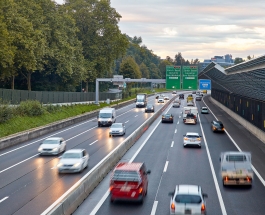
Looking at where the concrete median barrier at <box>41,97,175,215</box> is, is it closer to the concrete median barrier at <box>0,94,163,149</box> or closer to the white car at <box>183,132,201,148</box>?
the white car at <box>183,132,201,148</box>

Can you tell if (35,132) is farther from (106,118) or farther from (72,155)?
(72,155)

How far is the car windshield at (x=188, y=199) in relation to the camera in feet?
58.3

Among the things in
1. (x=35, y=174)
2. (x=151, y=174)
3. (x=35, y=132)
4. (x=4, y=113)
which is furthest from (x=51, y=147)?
(x=4, y=113)

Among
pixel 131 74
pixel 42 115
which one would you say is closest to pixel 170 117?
pixel 42 115

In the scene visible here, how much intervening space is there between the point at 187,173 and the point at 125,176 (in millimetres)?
9351

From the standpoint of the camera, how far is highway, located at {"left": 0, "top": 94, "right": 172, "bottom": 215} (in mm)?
21438

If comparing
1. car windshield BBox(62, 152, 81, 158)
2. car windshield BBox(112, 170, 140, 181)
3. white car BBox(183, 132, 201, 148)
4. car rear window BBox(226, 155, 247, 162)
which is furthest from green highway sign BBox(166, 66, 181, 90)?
car windshield BBox(112, 170, 140, 181)

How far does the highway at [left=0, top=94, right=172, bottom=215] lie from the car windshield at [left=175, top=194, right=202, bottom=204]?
6175mm

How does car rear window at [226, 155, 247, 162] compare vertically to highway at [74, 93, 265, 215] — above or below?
above

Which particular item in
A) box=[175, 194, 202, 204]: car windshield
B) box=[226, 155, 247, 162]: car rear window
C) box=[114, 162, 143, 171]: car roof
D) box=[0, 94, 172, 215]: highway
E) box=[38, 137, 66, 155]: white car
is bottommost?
box=[0, 94, 172, 215]: highway

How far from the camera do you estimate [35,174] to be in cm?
2856

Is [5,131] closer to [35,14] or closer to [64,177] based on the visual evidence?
[64,177]

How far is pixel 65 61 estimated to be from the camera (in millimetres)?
73125

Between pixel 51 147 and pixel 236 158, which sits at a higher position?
pixel 236 158
